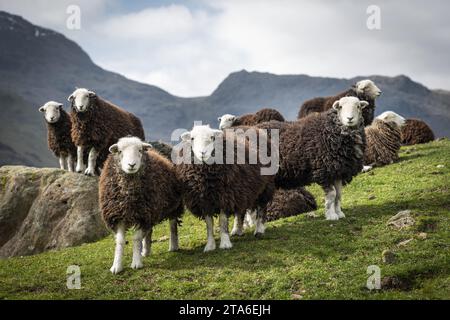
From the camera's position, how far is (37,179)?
19.2 meters

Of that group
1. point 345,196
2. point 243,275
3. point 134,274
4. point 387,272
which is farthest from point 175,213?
point 345,196

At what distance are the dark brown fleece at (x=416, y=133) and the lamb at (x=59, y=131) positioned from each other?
16840 mm

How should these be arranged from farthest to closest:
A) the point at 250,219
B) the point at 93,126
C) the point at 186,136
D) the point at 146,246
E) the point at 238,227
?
the point at 93,126 < the point at 250,219 < the point at 238,227 < the point at 146,246 < the point at 186,136

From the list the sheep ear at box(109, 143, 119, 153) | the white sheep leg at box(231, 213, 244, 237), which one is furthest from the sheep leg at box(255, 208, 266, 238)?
the sheep ear at box(109, 143, 119, 153)

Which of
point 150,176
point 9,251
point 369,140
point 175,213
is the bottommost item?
point 9,251

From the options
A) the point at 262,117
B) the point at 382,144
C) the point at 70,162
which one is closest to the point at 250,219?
the point at 70,162

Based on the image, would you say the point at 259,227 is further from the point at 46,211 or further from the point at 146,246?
the point at 46,211

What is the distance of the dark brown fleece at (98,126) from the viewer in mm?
16953

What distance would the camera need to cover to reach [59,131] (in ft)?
61.9

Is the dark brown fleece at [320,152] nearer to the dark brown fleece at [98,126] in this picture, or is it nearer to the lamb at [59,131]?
the dark brown fleece at [98,126]

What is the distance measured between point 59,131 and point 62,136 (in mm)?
210

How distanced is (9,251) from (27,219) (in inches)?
49.5

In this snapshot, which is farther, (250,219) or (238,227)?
(250,219)
